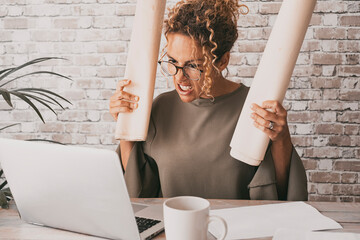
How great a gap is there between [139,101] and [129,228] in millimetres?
489

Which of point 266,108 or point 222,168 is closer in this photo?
point 266,108

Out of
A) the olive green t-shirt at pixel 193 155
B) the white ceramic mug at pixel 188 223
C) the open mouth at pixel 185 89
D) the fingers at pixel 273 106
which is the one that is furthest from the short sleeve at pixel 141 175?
the white ceramic mug at pixel 188 223

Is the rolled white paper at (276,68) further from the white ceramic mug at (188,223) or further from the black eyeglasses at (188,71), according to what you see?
the white ceramic mug at (188,223)

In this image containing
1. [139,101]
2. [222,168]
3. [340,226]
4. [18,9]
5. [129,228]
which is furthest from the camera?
[18,9]

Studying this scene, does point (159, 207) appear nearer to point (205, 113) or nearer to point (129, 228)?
point (129, 228)

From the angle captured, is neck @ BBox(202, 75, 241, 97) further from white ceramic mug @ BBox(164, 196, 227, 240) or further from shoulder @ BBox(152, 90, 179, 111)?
white ceramic mug @ BBox(164, 196, 227, 240)

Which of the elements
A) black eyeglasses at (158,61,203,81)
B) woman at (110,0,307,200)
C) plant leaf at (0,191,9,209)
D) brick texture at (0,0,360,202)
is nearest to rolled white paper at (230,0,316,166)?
woman at (110,0,307,200)

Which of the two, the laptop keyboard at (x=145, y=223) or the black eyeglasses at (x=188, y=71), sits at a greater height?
the black eyeglasses at (x=188, y=71)

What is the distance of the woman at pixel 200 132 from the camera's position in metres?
1.16

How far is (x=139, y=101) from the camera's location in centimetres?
113

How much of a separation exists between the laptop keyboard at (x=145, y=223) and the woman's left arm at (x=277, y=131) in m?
0.40

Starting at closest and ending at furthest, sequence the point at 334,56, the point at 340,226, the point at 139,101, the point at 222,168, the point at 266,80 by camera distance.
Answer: the point at 340,226 < the point at 266,80 < the point at 139,101 < the point at 222,168 < the point at 334,56

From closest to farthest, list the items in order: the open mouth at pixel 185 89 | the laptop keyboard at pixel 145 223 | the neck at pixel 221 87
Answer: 1. the laptop keyboard at pixel 145 223
2. the open mouth at pixel 185 89
3. the neck at pixel 221 87

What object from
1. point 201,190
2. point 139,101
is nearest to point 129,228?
point 139,101
